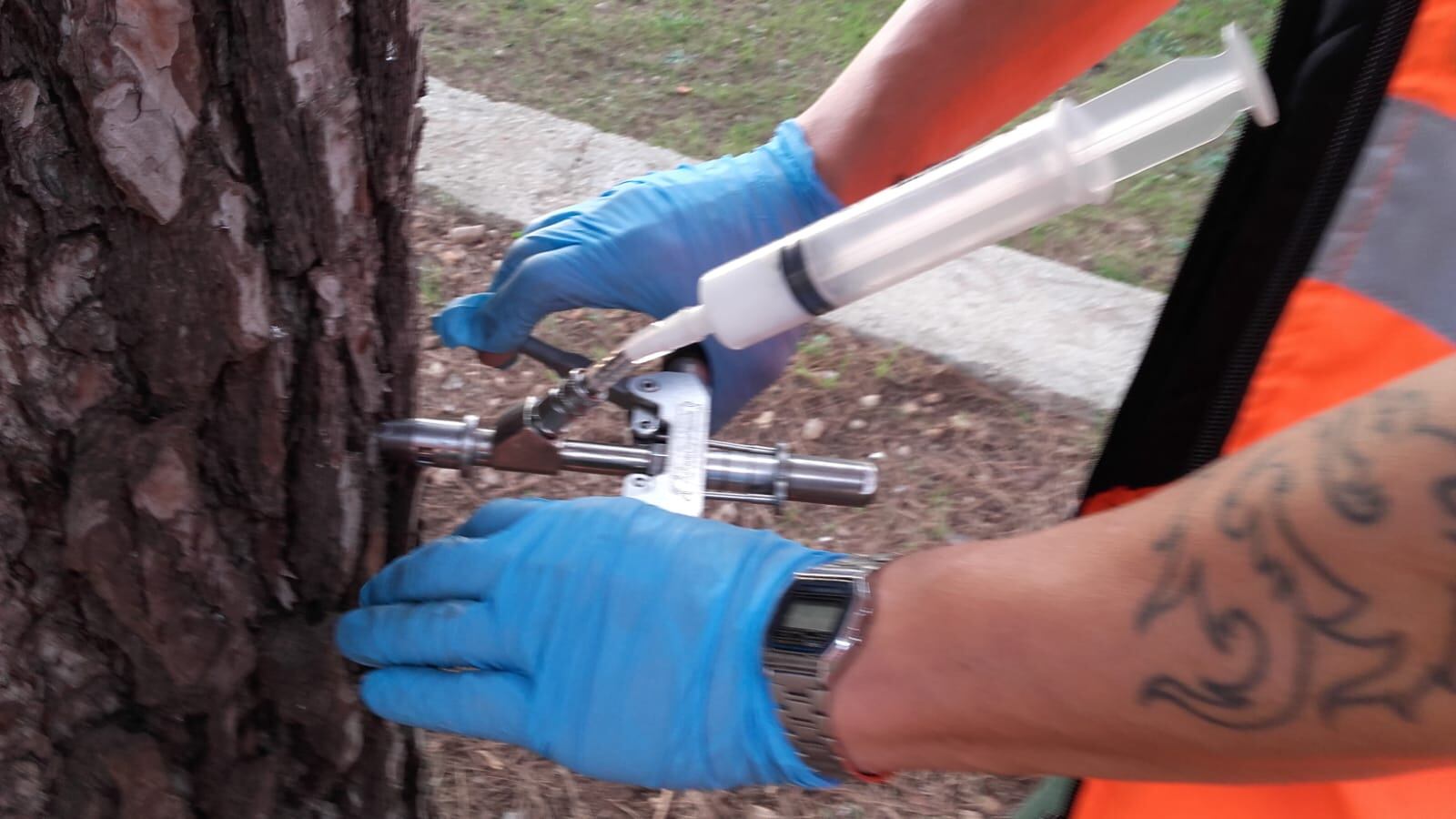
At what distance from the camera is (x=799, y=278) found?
3.13ft

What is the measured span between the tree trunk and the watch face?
0.47m

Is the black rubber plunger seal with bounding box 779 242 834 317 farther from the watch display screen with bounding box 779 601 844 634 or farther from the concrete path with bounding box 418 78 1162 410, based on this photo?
the concrete path with bounding box 418 78 1162 410

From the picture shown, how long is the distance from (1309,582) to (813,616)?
14.9 inches

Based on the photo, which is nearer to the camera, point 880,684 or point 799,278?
point 880,684

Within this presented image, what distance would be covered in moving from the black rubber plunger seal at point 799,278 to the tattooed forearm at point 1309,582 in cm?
37

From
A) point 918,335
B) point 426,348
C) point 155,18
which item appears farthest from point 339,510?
point 918,335

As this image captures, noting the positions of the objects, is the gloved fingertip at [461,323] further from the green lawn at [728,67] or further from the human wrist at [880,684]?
the green lawn at [728,67]

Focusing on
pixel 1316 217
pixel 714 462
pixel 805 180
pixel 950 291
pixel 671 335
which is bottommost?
pixel 714 462

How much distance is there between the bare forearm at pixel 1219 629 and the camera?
2.05ft

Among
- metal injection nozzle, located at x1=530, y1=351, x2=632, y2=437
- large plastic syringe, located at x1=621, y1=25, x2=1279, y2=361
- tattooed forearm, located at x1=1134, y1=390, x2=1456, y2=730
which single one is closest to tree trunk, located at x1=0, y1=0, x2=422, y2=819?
metal injection nozzle, located at x1=530, y1=351, x2=632, y2=437

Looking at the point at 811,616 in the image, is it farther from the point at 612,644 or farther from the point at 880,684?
the point at 612,644

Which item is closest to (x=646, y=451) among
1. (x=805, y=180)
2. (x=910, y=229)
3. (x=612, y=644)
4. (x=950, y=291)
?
(x=612, y=644)

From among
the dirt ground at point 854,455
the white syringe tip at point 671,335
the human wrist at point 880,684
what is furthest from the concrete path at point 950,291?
the human wrist at point 880,684

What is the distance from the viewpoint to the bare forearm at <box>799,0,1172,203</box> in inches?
49.6
